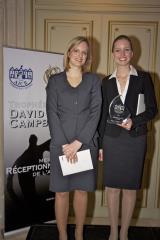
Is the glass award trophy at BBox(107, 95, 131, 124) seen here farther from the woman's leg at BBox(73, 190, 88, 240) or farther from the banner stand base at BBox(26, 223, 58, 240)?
the banner stand base at BBox(26, 223, 58, 240)

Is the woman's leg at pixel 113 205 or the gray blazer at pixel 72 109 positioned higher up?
the gray blazer at pixel 72 109

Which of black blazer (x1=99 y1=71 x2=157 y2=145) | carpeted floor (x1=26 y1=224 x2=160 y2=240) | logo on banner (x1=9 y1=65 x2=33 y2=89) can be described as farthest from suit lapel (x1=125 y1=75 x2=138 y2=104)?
carpeted floor (x1=26 y1=224 x2=160 y2=240)

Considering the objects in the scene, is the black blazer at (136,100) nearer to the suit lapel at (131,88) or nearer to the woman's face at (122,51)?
the suit lapel at (131,88)

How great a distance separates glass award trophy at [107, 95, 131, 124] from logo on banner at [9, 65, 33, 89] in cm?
90

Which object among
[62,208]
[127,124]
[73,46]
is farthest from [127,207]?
[73,46]

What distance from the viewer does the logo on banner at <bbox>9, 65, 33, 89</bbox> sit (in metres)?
2.66

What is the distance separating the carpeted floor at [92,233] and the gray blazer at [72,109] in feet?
3.04

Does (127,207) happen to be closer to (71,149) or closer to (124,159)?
(124,159)

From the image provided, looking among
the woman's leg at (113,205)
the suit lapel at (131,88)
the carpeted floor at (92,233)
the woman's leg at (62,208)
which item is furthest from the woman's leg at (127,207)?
the suit lapel at (131,88)

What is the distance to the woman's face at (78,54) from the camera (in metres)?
2.14

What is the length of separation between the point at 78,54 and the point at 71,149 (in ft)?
2.24

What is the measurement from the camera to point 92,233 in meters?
2.64

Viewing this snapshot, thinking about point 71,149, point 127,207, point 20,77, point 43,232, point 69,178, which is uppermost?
point 20,77

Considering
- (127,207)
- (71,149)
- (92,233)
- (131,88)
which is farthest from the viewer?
(92,233)
